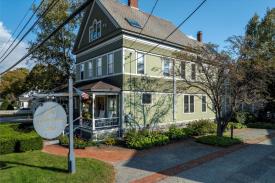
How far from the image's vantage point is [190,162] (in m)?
10.3

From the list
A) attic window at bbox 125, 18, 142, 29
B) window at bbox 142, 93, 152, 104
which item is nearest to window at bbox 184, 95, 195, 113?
window at bbox 142, 93, 152, 104

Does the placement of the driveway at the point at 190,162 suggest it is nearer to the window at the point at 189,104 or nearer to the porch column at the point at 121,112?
the porch column at the point at 121,112

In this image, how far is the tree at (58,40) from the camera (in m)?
29.6

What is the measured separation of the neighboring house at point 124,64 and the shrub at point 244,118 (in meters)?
4.89

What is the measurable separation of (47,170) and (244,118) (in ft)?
72.5

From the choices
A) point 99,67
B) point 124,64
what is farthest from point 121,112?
point 99,67

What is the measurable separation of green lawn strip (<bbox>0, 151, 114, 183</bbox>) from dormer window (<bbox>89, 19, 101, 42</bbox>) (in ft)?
39.6

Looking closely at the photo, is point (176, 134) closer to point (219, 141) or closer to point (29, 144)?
point (219, 141)

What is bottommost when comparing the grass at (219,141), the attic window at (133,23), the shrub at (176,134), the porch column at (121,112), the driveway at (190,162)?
the driveway at (190,162)

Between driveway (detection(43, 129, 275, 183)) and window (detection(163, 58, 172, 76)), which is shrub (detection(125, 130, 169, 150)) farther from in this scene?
window (detection(163, 58, 172, 76))

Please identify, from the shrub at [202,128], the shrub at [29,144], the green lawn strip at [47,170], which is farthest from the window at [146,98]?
the green lawn strip at [47,170]

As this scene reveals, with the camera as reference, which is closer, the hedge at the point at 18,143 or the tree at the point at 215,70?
the hedge at the point at 18,143

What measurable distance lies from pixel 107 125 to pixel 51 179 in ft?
28.9

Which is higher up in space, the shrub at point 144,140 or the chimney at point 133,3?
the chimney at point 133,3
